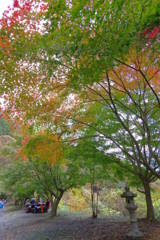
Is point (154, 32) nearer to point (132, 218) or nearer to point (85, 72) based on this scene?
point (85, 72)

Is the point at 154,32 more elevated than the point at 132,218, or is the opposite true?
the point at 154,32

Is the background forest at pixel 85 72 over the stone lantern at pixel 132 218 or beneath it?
over

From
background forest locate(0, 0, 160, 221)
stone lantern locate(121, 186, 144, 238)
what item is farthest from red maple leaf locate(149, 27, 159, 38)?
stone lantern locate(121, 186, 144, 238)

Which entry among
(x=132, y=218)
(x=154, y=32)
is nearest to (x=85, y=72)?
(x=154, y=32)

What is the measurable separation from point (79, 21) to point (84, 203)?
18393 mm

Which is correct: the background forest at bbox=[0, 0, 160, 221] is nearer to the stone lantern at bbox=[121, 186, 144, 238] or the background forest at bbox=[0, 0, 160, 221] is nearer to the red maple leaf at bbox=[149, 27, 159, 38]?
the red maple leaf at bbox=[149, 27, 159, 38]

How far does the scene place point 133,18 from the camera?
283 centimetres

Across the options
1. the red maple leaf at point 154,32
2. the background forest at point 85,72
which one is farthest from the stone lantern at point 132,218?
the red maple leaf at point 154,32

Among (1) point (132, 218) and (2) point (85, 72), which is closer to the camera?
(2) point (85, 72)

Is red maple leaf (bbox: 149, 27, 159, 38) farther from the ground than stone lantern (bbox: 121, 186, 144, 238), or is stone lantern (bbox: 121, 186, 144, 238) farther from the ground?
red maple leaf (bbox: 149, 27, 159, 38)

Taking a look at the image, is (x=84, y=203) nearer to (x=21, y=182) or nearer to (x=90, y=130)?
(x=21, y=182)

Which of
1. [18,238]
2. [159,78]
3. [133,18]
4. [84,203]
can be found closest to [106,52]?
[133,18]

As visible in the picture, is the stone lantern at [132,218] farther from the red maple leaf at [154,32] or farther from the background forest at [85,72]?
the red maple leaf at [154,32]

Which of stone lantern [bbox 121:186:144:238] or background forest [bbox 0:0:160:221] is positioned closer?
background forest [bbox 0:0:160:221]
